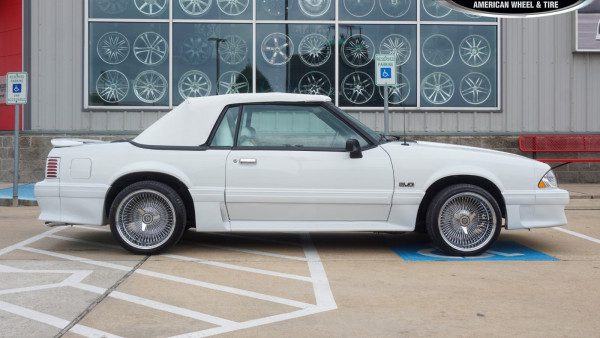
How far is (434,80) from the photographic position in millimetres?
16047

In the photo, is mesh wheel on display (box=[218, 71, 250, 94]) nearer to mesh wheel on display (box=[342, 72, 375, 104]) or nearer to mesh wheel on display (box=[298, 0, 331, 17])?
mesh wheel on display (box=[298, 0, 331, 17])

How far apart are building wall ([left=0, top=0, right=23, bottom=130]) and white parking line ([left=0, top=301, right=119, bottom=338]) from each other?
12307mm

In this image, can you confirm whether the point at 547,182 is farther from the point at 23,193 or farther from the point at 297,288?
the point at 23,193

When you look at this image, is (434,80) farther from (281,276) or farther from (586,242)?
(281,276)

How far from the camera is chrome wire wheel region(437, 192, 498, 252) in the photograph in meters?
6.61

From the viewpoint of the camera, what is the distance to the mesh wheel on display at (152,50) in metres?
16.0

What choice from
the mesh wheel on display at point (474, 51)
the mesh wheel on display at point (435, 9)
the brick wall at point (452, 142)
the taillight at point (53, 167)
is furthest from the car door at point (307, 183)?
the mesh wheel on display at point (435, 9)

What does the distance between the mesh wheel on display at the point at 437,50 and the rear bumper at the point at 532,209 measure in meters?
9.76

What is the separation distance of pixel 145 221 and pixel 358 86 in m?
10.0

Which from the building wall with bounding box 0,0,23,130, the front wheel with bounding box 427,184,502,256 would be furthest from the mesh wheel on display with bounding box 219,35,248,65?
the front wheel with bounding box 427,184,502,256

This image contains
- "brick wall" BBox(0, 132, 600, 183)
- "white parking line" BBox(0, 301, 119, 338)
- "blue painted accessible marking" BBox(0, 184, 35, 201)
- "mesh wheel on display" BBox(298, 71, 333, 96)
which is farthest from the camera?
"mesh wheel on display" BBox(298, 71, 333, 96)

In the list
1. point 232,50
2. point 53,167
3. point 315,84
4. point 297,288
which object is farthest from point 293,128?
point 232,50

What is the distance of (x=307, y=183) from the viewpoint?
659cm

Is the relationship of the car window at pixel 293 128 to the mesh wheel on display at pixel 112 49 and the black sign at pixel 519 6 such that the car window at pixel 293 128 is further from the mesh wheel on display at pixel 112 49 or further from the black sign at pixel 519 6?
the mesh wheel on display at pixel 112 49
